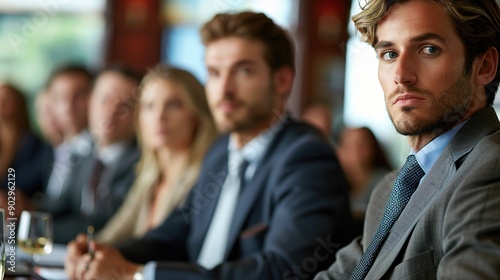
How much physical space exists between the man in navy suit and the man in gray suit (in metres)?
0.56

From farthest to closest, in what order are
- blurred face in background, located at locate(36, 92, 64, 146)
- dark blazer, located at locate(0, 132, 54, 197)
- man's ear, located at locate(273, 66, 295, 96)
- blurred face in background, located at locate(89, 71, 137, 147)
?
blurred face in background, located at locate(36, 92, 64, 146)
dark blazer, located at locate(0, 132, 54, 197)
blurred face in background, located at locate(89, 71, 137, 147)
man's ear, located at locate(273, 66, 295, 96)

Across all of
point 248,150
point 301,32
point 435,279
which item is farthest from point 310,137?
point 301,32

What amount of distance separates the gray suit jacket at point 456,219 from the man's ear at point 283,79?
1.22 meters

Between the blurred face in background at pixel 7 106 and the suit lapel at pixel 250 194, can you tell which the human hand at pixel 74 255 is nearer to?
the suit lapel at pixel 250 194

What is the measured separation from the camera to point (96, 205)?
4.12m

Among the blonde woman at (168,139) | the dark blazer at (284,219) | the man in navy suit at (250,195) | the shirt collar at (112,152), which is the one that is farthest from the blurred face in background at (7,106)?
the dark blazer at (284,219)

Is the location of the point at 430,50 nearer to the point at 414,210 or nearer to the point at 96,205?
the point at 414,210

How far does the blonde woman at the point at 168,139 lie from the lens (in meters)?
3.40

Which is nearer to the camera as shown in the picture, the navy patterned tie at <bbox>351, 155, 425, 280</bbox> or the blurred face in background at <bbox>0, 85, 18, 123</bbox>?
the navy patterned tie at <bbox>351, 155, 425, 280</bbox>

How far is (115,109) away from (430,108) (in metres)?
3.08


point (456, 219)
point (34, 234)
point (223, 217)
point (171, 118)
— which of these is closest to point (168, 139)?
point (171, 118)

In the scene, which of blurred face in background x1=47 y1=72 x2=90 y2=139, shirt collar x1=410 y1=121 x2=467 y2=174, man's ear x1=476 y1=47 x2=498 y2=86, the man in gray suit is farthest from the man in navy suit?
blurred face in background x1=47 y1=72 x2=90 y2=139

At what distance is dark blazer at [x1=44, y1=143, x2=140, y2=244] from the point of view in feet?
12.9

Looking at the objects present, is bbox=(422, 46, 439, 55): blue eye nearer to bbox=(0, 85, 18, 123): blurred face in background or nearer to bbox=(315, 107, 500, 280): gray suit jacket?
bbox=(315, 107, 500, 280): gray suit jacket
